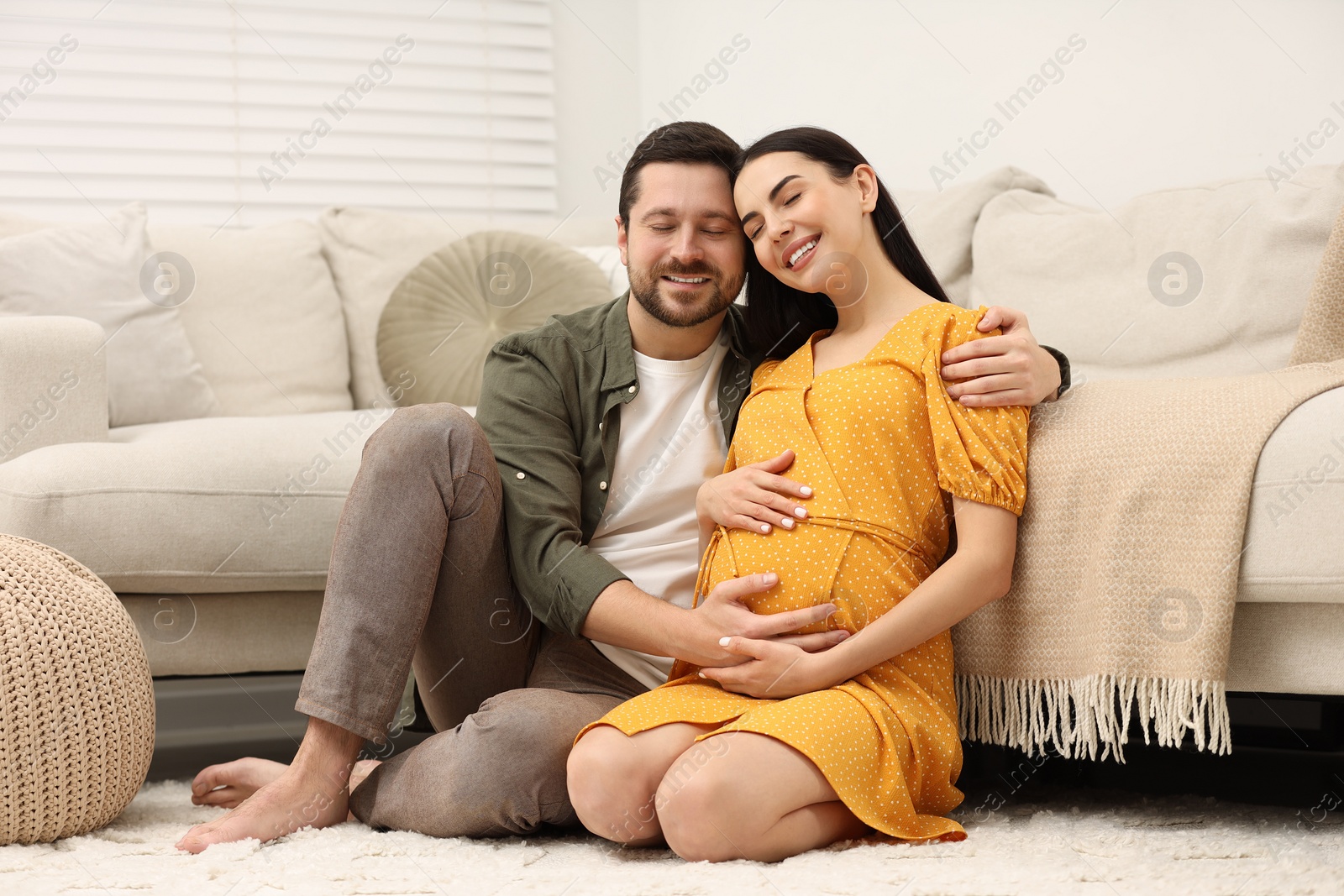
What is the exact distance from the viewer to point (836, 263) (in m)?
1.27

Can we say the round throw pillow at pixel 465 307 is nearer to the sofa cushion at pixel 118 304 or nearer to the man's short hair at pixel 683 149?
the sofa cushion at pixel 118 304

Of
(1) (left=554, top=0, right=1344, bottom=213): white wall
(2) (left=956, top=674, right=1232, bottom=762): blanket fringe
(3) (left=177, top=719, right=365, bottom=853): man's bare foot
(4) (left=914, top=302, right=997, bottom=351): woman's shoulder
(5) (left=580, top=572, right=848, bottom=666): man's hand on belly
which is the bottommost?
(3) (left=177, top=719, right=365, bottom=853): man's bare foot

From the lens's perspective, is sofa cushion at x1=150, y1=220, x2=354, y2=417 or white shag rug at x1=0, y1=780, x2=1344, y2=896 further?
sofa cushion at x1=150, y1=220, x2=354, y2=417

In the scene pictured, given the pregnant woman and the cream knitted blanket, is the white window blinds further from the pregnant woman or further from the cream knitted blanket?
the cream knitted blanket

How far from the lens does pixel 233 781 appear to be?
1.33 m

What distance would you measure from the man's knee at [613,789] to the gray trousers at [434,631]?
0.21 feet

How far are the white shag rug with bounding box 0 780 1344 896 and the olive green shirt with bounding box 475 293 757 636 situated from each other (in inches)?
10.7

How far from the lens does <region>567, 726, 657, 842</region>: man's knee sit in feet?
3.52

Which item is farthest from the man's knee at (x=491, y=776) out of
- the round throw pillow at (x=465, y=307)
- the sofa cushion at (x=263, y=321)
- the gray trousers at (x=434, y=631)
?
the sofa cushion at (x=263, y=321)

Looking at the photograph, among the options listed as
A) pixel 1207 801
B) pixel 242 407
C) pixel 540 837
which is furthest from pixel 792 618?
pixel 242 407

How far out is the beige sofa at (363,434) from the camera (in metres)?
1.13

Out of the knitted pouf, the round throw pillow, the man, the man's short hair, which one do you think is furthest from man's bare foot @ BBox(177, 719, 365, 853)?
the round throw pillow

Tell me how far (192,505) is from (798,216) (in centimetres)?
91

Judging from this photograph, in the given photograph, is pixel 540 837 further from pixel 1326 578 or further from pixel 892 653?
pixel 1326 578
